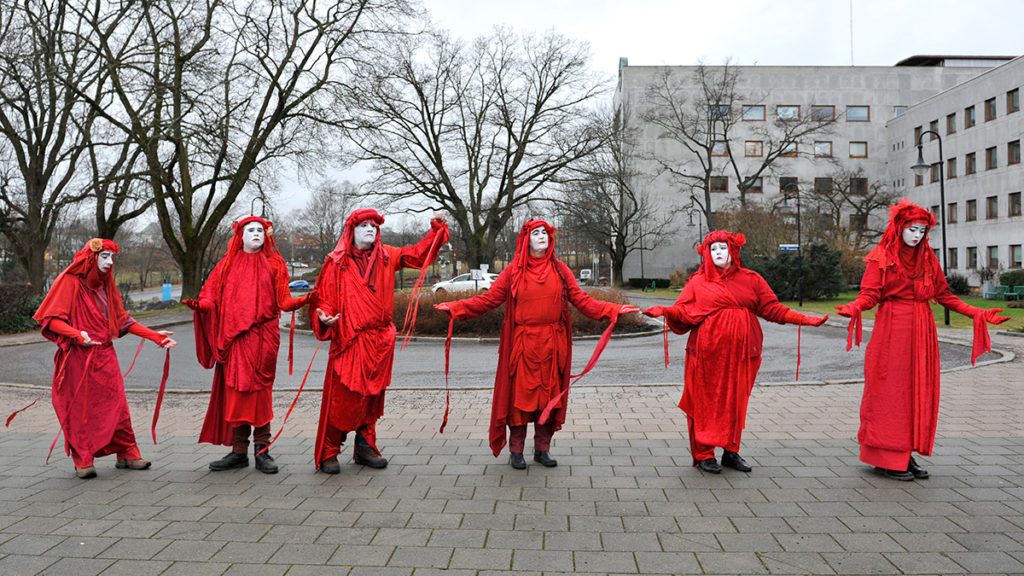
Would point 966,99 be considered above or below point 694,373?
above

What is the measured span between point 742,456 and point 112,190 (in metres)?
29.6

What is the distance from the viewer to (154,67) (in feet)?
85.0

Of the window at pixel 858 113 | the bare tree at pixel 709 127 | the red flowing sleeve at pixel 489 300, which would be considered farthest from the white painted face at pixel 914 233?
the window at pixel 858 113

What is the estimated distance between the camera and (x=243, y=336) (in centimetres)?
535

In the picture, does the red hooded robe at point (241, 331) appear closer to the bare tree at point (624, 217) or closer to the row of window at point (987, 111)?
the row of window at point (987, 111)

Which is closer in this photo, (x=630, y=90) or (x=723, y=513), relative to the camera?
(x=723, y=513)

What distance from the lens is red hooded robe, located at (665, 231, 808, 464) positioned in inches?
204

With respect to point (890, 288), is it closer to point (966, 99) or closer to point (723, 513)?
point (723, 513)

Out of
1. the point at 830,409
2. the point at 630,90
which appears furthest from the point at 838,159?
the point at 830,409

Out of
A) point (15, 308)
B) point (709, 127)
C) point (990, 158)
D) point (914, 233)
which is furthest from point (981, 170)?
point (15, 308)

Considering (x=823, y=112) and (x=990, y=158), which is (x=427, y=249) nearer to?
(x=990, y=158)

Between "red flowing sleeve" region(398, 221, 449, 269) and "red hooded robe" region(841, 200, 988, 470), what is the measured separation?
3.16 meters

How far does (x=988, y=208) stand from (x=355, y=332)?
145 feet

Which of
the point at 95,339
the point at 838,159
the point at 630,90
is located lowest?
the point at 95,339
